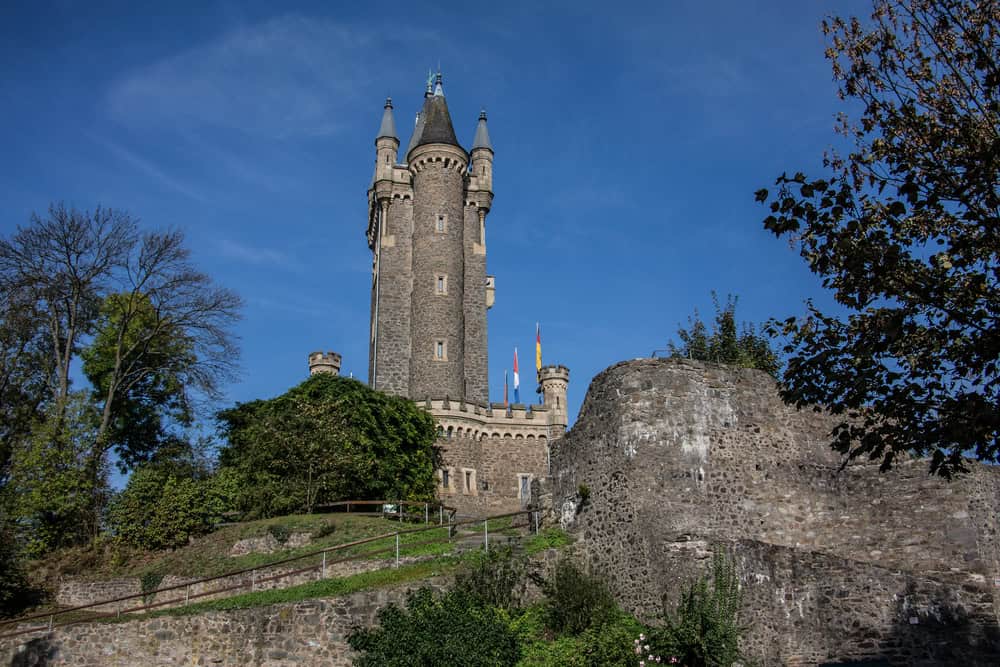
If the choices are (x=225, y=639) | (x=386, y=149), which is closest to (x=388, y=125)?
(x=386, y=149)

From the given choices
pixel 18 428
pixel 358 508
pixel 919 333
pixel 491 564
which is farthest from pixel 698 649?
pixel 18 428

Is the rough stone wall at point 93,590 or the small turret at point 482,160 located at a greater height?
the small turret at point 482,160

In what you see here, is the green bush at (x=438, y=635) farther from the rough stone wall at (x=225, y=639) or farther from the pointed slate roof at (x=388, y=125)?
the pointed slate roof at (x=388, y=125)

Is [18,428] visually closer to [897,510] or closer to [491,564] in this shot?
[491,564]

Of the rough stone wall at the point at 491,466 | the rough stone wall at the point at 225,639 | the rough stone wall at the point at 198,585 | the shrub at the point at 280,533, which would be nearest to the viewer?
the rough stone wall at the point at 225,639

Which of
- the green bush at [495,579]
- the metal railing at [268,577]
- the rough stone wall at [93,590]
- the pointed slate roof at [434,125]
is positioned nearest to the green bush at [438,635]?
the green bush at [495,579]

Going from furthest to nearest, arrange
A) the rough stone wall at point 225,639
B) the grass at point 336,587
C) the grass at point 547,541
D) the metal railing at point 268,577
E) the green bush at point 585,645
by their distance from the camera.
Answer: the metal railing at point 268,577 < the grass at point 547,541 < the grass at point 336,587 < the rough stone wall at point 225,639 < the green bush at point 585,645

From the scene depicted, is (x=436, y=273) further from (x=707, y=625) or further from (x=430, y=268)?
(x=707, y=625)

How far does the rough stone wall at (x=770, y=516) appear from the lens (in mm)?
13680

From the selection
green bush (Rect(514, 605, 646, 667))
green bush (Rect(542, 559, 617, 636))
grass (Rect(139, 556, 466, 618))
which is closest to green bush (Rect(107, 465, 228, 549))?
grass (Rect(139, 556, 466, 618))

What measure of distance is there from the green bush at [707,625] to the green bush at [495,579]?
9.36 feet

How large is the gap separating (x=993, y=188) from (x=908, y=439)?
2.83 meters

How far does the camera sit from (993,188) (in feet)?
32.0

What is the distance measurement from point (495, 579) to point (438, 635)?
1.80 metres
